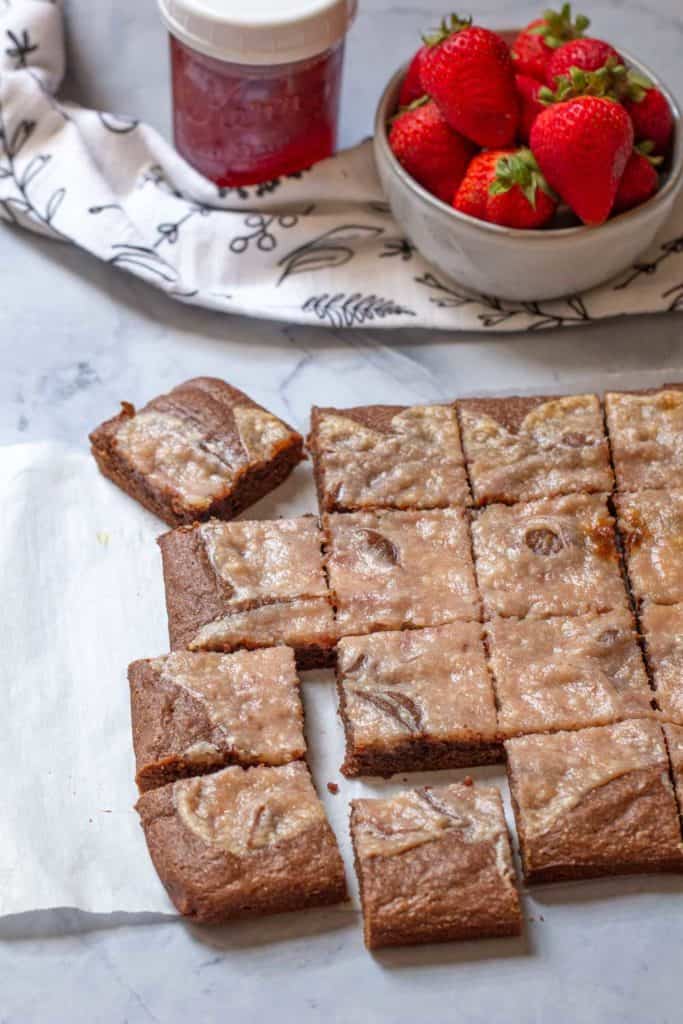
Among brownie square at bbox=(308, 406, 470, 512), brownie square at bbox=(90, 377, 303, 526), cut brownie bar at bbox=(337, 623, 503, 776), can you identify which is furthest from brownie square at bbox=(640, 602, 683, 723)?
brownie square at bbox=(90, 377, 303, 526)

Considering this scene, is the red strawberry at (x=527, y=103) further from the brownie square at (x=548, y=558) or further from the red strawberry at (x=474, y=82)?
the brownie square at (x=548, y=558)

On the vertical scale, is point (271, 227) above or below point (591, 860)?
above

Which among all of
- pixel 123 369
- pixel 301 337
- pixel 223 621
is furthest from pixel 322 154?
pixel 223 621

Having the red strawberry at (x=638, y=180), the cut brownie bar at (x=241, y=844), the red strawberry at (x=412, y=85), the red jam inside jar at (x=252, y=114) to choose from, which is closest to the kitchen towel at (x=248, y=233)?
the red jam inside jar at (x=252, y=114)

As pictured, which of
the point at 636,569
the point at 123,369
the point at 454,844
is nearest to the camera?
the point at 454,844

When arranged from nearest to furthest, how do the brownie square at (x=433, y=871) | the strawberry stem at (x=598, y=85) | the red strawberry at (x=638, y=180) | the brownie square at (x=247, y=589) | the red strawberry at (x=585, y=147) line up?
the brownie square at (x=433, y=871), the brownie square at (x=247, y=589), the red strawberry at (x=585, y=147), the strawberry stem at (x=598, y=85), the red strawberry at (x=638, y=180)

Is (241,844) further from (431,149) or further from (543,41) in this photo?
(543,41)

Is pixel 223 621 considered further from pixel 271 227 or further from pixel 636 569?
pixel 271 227

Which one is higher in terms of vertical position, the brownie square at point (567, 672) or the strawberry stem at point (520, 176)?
the strawberry stem at point (520, 176)
